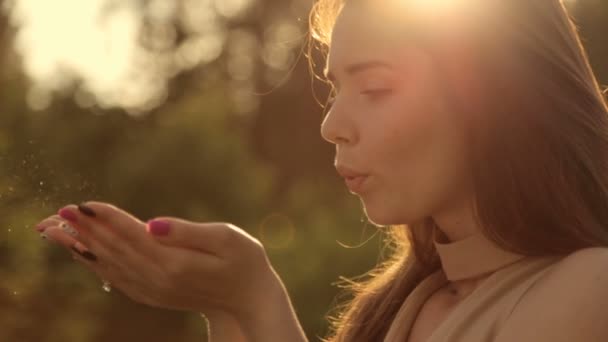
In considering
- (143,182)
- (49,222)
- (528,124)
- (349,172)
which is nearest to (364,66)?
(349,172)

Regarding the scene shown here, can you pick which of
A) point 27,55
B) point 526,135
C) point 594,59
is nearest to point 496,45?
point 526,135

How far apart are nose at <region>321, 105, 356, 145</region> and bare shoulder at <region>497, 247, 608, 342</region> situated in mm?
438

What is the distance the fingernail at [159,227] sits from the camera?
1.88 meters

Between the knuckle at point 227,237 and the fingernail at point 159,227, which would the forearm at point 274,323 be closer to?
the knuckle at point 227,237

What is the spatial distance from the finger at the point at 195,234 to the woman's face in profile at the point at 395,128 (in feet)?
0.86

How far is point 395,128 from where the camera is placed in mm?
1874

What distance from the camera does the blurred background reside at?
362 centimetres

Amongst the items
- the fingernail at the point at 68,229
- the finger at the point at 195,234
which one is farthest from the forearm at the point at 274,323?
the fingernail at the point at 68,229

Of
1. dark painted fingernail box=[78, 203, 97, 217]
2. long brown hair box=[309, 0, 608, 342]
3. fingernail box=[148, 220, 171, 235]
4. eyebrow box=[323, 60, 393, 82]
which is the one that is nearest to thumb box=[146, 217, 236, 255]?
fingernail box=[148, 220, 171, 235]

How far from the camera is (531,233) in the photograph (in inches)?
73.3

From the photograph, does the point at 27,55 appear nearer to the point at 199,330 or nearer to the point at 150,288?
the point at 199,330

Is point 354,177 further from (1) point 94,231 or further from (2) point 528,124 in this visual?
(1) point 94,231

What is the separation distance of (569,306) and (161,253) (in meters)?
0.74

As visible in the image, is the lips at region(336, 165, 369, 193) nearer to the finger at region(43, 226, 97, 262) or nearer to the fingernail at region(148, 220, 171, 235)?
the fingernail at region(148, 220, 171, 235)
